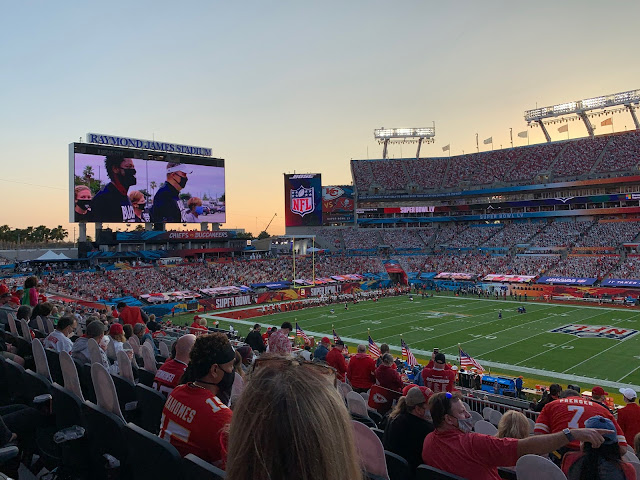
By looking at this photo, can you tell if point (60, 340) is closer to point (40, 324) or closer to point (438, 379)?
point (40, 324)

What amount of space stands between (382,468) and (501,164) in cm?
8010

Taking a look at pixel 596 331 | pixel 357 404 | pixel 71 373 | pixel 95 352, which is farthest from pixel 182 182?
pixel 357 404

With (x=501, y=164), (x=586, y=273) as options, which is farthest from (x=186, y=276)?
(x=501, y=164)

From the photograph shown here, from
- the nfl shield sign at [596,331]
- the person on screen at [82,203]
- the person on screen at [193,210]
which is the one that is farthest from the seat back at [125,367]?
the person on screen at [193,210]

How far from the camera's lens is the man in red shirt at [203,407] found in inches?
112

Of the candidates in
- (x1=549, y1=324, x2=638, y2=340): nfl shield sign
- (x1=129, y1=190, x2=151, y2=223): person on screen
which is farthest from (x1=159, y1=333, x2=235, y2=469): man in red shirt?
(x1=129, y1=190, x2=151, y2=223): person on screen

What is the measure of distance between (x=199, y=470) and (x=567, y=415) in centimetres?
311

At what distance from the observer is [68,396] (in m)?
4.34

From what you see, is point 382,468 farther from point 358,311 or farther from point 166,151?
point 166,151

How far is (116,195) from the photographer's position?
47688mm

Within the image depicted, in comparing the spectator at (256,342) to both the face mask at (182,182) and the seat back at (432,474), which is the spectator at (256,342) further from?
the face mask at (182,182)

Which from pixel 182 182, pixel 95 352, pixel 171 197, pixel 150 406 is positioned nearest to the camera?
pixel 150 406

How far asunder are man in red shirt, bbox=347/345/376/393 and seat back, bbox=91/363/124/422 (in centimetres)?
484

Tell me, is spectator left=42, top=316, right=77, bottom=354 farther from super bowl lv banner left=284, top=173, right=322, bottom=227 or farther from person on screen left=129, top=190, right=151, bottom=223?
super bowl lv banner left=284, top=173, right=322, bottom=227
